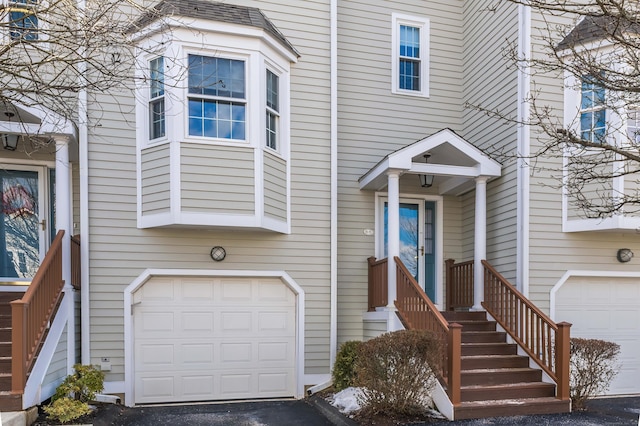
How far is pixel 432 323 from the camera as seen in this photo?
631 cm

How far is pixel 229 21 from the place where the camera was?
273 inches

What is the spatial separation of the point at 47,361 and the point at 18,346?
0.79 metres

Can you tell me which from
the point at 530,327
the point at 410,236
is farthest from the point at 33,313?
the point at 530,327

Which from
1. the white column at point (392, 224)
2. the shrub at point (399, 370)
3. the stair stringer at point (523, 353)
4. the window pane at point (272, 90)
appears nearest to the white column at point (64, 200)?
the window pane at point (272, 90)

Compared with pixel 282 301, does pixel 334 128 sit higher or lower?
higher

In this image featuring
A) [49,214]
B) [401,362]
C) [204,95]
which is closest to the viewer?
[401,362]

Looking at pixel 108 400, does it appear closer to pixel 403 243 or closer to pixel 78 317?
pixel 78 317

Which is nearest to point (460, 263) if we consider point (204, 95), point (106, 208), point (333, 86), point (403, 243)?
point (403, 243)

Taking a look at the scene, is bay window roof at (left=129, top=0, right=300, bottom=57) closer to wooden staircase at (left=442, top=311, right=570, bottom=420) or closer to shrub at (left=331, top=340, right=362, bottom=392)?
shrub at (left=331, top=340, right=362, bottom=392)

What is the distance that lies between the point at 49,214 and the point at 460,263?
6748mm

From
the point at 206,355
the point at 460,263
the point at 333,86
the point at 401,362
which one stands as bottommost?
the point at 206,355

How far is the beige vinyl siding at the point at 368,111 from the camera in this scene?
8227mm

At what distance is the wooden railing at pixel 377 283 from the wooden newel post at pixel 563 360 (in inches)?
95.4

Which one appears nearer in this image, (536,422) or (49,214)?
(536,422)
